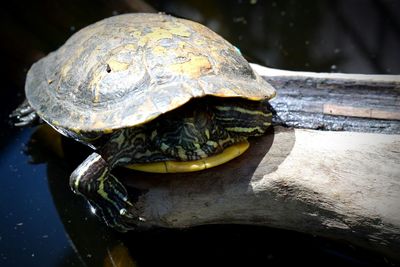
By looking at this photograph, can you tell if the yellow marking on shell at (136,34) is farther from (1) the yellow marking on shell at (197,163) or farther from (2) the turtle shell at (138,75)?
(1) the yellow marking on shell at (197,163)

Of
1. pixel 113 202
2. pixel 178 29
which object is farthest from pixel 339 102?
pixel 113 202

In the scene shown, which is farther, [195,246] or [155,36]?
[195,246]

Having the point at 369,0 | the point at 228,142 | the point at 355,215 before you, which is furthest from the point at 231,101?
the point at 369,0

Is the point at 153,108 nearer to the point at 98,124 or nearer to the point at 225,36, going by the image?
the point at 98,124

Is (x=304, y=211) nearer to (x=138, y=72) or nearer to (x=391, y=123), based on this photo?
(x=391, y=123)

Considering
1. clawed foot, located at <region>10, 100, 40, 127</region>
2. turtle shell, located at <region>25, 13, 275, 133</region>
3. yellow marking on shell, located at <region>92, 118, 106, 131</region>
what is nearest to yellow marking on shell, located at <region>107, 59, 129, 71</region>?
turtle shell, located at <region>25, 13, 275, 133</region>
